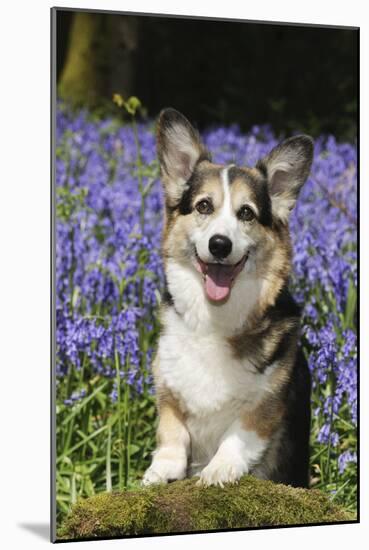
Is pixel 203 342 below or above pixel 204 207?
below

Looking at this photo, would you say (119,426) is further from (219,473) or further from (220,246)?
(220,246)

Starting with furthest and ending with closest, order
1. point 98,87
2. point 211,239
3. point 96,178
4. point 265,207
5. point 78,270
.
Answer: point 98,87, point 96,178, point 78,270, point 265,207, point 211,239

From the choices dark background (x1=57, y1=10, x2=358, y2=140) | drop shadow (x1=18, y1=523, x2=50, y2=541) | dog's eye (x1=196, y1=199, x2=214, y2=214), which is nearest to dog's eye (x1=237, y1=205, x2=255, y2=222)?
dog's eye (x1=196, y1=199, x2=214, y2=214)

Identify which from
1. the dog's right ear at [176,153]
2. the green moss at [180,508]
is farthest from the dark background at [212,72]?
the green moss at [180,508]

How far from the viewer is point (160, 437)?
166 inches

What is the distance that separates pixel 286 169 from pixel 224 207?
1.31 feet

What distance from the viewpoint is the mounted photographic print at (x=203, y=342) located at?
409cm

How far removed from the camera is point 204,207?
4.04m

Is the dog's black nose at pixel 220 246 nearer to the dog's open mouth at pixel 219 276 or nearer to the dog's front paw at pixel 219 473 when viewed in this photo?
the dog's open mouth at pixel 219 276

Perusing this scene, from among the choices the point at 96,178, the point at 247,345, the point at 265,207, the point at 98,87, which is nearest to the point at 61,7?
the point at 265,207

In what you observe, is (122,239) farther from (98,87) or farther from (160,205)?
(98,87)

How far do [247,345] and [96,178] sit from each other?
2.53 m

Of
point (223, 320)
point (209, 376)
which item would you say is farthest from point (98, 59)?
point (209, 376)

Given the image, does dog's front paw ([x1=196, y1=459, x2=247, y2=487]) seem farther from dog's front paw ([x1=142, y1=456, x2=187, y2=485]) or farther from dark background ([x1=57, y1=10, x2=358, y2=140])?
dark background ([x1=57, y1=10, x2=358, y2=140])
